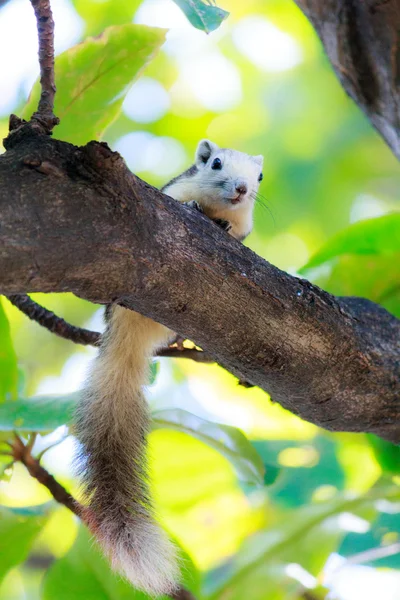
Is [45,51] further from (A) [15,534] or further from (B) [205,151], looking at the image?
(B) [205,151]

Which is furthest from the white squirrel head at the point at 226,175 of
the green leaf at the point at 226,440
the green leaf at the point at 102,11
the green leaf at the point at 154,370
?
the green leaf at the point at 102,11

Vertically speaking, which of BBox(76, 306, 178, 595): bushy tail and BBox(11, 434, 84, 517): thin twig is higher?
BBox(76, 306, 178, 595): bushy tail

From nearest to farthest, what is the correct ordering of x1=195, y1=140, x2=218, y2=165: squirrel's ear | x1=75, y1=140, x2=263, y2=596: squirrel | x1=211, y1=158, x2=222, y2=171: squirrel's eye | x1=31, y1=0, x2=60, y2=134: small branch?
1. x1=31, y1=0, x2=60, y2=134: small branch
2. x1=75, y1=140, x2=263, y2=596: squirrel
3. x1=211, y1=158, x2=222, y2=171: squirrel's eye
4. x1=195, y1=140, x2=218, y2=165: squirrel's ear

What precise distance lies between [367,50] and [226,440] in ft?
3.66

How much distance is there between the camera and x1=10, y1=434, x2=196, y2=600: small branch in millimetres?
1510

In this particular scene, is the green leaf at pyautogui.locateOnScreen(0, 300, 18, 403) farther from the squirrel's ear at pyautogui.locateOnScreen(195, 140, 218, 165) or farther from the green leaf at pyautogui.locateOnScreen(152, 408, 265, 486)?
the squirrel's ear at pyautogui.locateOnScreen(195, 140, 218, 165)

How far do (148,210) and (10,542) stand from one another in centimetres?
93

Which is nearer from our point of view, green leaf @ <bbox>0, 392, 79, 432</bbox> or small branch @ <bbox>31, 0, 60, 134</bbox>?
small branch @ <bbox>31, 0, 60, 134</bbox>

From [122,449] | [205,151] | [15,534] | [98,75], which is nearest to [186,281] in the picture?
[122,449]

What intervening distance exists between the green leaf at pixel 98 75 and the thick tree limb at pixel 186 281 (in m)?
0.57

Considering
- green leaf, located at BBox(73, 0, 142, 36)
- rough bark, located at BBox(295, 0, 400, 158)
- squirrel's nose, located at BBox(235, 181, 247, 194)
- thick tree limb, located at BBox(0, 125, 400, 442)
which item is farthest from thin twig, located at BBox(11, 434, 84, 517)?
green leaf, located at BBox(73, 0, 142, 36)

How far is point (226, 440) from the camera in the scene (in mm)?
1706

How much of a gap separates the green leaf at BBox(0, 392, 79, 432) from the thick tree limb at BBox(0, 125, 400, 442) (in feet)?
1.18

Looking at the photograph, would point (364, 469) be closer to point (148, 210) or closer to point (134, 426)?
point (134, 426)
